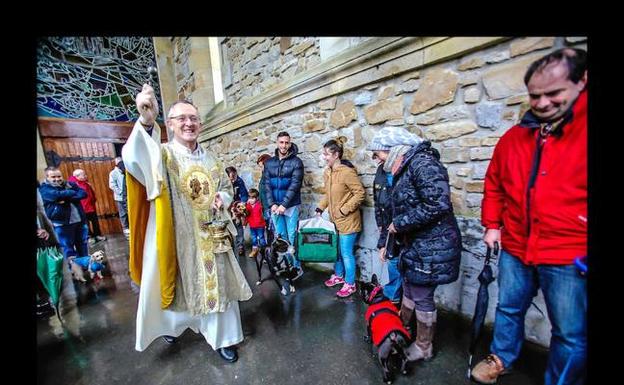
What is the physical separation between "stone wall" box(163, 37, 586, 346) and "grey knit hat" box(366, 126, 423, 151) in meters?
0.55

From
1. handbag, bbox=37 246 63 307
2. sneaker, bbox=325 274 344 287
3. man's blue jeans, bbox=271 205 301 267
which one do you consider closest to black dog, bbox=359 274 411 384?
sneaker, bbox=325 274 344 287

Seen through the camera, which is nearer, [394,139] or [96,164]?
[394,139]

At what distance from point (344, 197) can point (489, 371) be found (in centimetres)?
192

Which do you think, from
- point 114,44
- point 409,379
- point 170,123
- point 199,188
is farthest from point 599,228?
point 114,44

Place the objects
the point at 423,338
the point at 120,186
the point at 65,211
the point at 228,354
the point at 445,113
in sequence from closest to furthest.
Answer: the point at 423,338 → the point at 228,354 → the point at 445,113 → the point at 65,211 → the point at 120,186

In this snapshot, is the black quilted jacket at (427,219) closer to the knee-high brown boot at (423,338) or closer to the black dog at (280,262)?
the knee-high brown boot at (423,338)

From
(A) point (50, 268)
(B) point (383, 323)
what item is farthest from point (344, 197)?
(A) point (50, 268)

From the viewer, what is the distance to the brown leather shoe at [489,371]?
65.6 inches

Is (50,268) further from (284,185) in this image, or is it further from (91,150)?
(91,150)

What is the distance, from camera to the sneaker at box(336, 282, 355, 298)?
9.70 feet

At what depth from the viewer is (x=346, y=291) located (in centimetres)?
298

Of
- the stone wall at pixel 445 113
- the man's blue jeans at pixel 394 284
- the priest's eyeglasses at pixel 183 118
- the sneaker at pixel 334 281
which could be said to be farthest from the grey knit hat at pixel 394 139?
the sneaker at pixel 334 281

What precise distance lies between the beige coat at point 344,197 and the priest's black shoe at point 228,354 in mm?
1628

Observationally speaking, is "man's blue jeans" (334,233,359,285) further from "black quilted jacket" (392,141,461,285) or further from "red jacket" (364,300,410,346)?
"black quilted jacket" (392,141,461,285)
